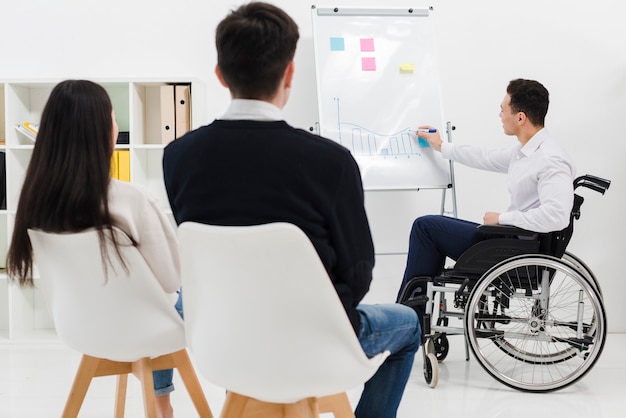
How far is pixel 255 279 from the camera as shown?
138 cm

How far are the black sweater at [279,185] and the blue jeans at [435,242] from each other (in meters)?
1.60

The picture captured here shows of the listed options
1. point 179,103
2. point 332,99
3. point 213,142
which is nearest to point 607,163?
point 332,99

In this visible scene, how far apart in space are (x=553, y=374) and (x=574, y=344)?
0.39 meters

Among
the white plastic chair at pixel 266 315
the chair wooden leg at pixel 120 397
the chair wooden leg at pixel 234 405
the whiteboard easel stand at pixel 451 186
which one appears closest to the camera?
the white plastic chair at pixel 266 315

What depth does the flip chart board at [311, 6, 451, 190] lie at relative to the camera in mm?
3721

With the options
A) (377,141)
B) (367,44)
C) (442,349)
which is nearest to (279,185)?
(442,349)

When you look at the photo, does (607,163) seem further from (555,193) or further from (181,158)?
(181,158)

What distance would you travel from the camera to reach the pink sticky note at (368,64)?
3.87 m

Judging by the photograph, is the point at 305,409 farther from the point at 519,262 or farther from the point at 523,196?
the point at 523,196

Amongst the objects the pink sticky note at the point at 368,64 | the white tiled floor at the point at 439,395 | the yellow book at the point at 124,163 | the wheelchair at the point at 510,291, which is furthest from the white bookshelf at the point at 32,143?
the wheelchair at the point at 510,291

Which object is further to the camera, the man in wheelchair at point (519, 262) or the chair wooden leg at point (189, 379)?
the man in wheelchair at point (519, 262)

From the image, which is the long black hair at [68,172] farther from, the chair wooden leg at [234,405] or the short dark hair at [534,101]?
the short dark hair at [534,101]

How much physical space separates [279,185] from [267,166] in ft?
0.15

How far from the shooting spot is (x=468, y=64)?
13.6 ft
